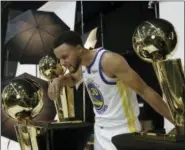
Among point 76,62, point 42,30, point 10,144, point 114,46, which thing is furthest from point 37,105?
point 10,144

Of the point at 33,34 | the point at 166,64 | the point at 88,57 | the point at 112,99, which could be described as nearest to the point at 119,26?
the point at 33,34

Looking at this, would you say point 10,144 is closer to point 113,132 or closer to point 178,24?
point 113,132

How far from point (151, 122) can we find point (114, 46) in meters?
0.69

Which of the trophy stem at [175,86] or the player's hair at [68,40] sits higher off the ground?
the player's hair at [68,40]

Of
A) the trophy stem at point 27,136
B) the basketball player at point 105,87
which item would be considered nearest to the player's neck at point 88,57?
the basketball player at point 105,87

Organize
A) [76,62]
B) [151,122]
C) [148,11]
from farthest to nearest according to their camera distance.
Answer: [148,11] → [151,122] → [76,62]

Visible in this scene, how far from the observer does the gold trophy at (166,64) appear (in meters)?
0.81

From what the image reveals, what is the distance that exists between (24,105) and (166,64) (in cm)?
59

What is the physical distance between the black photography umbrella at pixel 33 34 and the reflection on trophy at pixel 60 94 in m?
0.32

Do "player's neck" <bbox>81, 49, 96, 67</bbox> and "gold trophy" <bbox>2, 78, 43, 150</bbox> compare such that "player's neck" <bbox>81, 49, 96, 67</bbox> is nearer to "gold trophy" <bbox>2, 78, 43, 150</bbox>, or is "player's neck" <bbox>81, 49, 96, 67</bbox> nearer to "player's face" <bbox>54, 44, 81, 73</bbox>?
"player's face" <bbox>54, 44, 81, 73</bbox>

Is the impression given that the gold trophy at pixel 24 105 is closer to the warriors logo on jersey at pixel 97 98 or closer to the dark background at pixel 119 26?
the warriors logo on jersey at pixel 97 98

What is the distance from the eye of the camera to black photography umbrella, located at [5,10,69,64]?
7.02ft

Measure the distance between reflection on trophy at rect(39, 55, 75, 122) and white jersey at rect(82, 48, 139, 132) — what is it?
419 millimetres

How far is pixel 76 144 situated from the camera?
1389 mm
